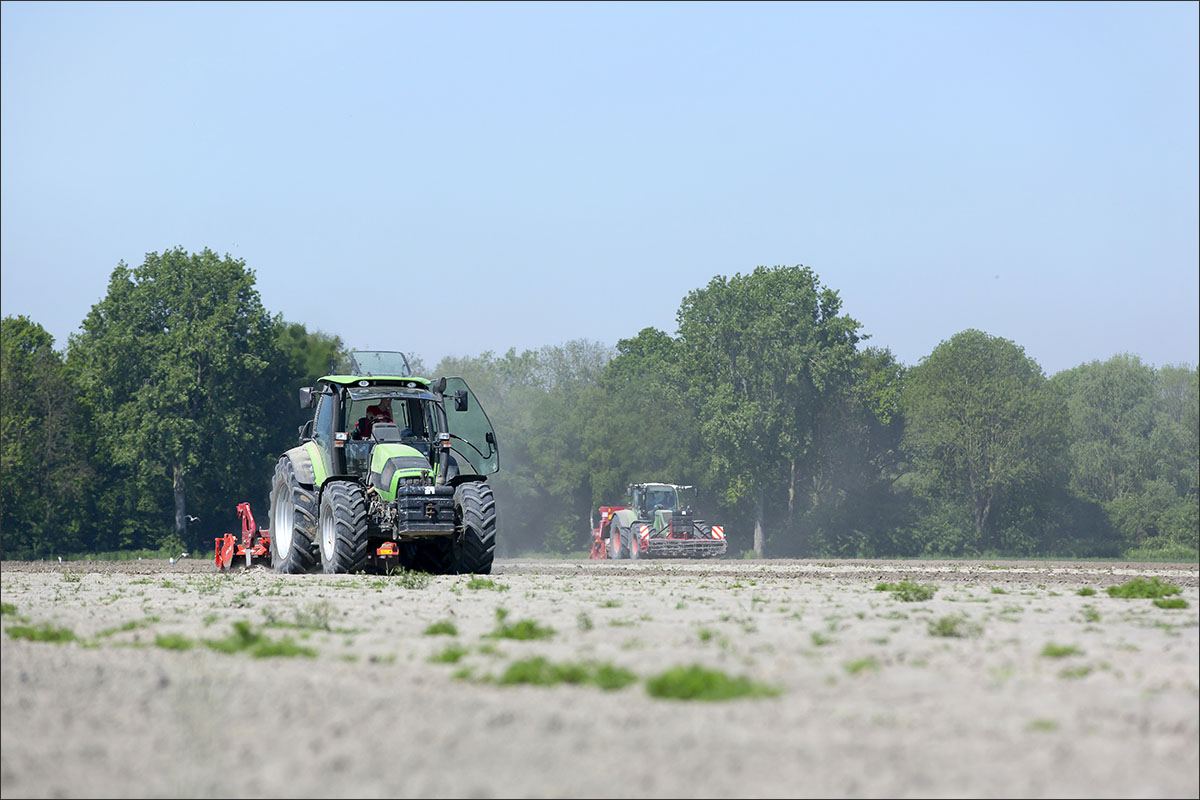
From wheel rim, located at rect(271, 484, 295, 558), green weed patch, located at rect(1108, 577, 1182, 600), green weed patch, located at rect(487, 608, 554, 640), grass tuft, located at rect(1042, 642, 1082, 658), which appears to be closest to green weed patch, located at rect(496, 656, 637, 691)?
green weed patch, located at rect(487, 608, 554, 640)

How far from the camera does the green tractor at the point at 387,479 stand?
2030 cm

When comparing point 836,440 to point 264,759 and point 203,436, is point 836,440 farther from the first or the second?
point 264,759

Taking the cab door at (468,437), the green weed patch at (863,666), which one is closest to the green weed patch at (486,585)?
the cab door at (468,437)

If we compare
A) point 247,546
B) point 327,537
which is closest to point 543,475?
point 247,546

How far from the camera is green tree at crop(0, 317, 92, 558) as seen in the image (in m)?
56.1

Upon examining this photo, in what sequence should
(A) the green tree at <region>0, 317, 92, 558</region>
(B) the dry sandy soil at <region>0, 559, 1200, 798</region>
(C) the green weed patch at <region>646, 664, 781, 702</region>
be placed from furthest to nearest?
(A) the green tree at <region>0, 317, 92, 558</region> → (C) the green weed patch at <region>646, 664, 781, 702</region> → (B) the dry sandy soil at <region>0, 559, 1200, 798</region>

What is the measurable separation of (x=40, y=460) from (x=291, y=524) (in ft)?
131

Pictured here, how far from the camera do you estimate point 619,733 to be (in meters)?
6.54

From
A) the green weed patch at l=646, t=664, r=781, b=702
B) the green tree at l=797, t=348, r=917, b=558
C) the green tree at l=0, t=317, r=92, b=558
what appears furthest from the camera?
the green tree at l=797, t=348, r=917, b=558

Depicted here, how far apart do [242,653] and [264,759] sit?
2.79m

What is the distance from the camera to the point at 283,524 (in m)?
23.3

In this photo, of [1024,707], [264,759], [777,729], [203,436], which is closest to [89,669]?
[264,759]

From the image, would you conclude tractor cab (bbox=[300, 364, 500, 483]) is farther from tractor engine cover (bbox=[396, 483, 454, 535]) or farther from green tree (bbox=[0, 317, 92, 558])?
green tree (bbox=[0, 317, 92, 558])

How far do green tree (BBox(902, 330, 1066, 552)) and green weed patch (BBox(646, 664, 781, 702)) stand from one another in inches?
2465
